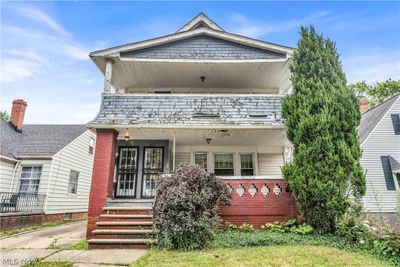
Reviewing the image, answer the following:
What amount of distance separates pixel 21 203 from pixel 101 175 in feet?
21.6

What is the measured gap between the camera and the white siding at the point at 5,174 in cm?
1240

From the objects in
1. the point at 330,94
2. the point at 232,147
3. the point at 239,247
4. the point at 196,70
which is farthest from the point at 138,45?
the point at 239,247

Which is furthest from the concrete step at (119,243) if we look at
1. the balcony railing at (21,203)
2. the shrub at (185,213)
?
the balcony railing at (21,203)

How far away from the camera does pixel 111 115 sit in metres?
8.51

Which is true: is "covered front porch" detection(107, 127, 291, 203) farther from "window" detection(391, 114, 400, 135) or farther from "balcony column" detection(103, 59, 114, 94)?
"window" detection(391, 114, 400, 135)

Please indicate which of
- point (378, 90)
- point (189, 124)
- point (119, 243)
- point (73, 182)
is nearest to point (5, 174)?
point (73, 182)

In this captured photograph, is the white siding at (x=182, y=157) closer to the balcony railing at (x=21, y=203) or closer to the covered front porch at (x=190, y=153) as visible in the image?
the covered front porch at (x=190, y=153)

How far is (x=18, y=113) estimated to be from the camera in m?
15.7

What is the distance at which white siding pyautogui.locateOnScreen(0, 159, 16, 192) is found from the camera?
12398mm

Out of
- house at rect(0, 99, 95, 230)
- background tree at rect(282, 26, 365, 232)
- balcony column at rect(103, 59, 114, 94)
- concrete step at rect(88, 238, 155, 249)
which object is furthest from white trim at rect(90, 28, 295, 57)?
concrete step at rect(88, 238, 155, 249)

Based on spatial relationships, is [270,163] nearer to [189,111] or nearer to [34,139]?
[189,111]

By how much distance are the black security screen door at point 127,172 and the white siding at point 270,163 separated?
18.4 feet

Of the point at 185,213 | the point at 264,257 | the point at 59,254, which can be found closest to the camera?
the point at 264,257

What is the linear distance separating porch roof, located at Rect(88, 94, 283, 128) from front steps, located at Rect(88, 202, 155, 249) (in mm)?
2750
